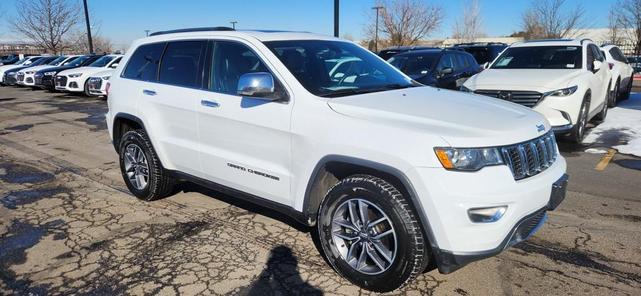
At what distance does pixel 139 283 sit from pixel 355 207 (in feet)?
5.29

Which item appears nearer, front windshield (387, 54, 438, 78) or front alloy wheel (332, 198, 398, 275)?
front alloy wheel (332, 198, 398, 275)

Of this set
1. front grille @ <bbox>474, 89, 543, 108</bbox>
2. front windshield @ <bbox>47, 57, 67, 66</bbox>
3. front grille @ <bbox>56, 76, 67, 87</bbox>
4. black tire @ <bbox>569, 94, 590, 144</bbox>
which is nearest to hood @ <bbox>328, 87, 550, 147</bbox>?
front grille @ <bbox>474, 89, 543, 108</bbox>

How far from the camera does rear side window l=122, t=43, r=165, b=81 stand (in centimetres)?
477

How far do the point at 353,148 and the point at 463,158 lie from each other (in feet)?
2.25

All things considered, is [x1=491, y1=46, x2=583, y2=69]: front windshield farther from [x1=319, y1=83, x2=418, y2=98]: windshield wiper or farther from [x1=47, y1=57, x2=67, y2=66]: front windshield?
[x1=47, y1=57, x2=67, y2=66]: front windshield

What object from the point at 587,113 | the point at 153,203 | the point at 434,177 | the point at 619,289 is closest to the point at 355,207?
the point at 434,177

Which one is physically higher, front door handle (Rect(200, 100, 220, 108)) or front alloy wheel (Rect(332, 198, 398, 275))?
front door handle (Rect(200, 100, 220, 108))

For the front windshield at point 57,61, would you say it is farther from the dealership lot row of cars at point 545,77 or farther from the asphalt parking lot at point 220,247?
the asphalt parking lot at point 220,247

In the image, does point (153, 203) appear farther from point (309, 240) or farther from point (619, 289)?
point (619, 289)

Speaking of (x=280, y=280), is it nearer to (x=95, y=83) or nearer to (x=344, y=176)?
(x=344, y=176)

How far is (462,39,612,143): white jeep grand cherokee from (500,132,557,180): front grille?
4079mm

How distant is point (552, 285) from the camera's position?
127 inches

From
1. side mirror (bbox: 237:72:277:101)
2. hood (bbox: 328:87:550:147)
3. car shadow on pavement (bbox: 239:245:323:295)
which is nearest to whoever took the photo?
hood (bbox: 328:87:550:147)

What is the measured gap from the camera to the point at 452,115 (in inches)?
121
